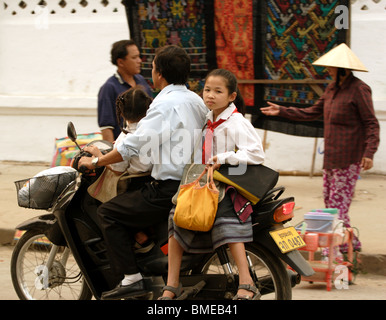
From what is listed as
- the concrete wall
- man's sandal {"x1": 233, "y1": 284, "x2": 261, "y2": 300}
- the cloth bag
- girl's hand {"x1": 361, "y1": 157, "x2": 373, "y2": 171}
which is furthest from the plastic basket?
the concrete wall

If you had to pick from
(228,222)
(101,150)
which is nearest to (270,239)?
(228,222)

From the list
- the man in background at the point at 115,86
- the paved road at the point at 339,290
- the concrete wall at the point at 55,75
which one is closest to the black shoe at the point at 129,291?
the paved road at the point at 339,290

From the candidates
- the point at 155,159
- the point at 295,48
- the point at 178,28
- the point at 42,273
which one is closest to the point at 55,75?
the point at 178,28

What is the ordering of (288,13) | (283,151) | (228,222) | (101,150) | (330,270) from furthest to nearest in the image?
(283,151) < (288,13) < (330,270) < (101,150) < (228,222)

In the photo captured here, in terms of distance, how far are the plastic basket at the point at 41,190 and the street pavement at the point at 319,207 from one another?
3.51 feet

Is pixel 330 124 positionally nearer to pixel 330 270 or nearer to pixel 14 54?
pixel 330 270

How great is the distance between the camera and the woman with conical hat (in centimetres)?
550

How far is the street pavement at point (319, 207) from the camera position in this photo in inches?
204

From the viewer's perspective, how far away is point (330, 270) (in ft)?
17.0

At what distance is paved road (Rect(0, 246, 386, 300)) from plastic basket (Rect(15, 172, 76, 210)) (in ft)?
3.33

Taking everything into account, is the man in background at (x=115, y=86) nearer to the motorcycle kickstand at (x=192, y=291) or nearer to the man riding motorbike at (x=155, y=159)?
the man riding motorbike at (x=155, y=159)

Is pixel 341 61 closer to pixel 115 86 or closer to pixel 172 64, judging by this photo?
pixel 115 86

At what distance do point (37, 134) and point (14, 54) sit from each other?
3.91 feet
